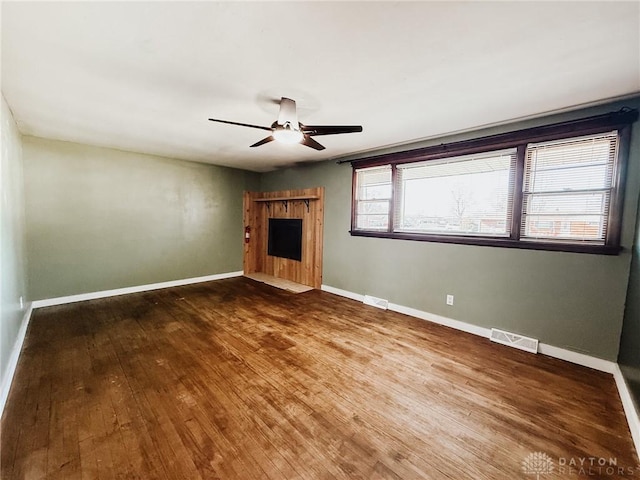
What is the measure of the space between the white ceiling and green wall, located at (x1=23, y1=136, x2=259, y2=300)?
1.19 meters

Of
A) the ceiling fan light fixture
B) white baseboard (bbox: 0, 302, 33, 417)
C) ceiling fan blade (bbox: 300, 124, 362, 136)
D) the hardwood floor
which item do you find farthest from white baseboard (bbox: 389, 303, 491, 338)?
white baseboard (bbox: 0, 302, 33, 417)

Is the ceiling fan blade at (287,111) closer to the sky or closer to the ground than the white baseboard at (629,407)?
closer to the sky

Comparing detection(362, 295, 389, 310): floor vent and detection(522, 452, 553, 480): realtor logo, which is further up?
detection(362, 295, 389, 310): floor vent

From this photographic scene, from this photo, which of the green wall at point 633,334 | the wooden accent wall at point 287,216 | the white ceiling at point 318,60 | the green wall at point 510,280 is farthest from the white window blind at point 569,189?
the wooden accent wall at point 287,216

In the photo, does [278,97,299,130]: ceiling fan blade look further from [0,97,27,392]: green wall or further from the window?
[0,97,27,392]: green wall

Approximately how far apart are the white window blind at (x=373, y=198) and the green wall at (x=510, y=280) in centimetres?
21

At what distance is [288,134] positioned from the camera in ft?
7.66

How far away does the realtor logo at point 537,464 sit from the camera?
1.43m

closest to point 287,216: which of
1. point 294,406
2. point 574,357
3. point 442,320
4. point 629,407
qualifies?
point 442,320

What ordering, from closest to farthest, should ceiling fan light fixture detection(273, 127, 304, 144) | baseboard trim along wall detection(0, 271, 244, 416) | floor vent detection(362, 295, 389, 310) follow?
baseboard trim along wall detection(0, 271, 244, 416) → ceiling fan light fixture detection(273, 127, 304, 144) → floor vent detection(362, 295, 389, 310)

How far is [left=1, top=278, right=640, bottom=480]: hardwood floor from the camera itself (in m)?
1.45

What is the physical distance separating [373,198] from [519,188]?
6.33ft

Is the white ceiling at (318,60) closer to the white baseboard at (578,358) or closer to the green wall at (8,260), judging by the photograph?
the green wall at (8,260)

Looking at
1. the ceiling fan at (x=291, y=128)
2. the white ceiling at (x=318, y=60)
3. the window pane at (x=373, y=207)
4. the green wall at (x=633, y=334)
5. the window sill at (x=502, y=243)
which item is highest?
the white ceiling at (x=318, y=60)
